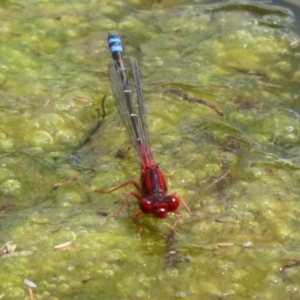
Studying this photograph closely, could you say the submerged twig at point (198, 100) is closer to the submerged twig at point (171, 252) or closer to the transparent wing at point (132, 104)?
the transparent wing at point (132, 104)

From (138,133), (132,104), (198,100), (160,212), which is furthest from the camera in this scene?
(198,100)

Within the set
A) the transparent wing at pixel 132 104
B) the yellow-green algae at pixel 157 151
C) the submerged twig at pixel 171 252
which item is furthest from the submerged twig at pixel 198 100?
the submerged twig at pixel 171 252

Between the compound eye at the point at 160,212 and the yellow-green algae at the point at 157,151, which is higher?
the compound eye at the point at 160,212

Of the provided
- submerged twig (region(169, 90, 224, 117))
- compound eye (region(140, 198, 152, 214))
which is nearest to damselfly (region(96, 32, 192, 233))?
compound eye (region(140, 198, 152, 214))

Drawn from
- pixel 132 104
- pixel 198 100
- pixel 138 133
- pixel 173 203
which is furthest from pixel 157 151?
pixel 173 203

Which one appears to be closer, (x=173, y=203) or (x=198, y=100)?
(x=173, y=203)

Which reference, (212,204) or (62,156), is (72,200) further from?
(212,204)

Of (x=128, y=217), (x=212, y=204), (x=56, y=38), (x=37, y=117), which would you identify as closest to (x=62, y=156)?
(x=37, y=117)

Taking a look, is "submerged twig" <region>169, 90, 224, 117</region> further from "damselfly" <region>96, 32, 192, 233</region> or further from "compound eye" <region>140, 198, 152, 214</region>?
"compound eye" <region>140, 198, 152, 214</region>

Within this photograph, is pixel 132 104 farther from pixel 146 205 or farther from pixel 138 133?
pixel 146 205

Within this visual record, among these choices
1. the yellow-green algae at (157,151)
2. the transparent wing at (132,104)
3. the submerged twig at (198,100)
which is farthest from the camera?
the submerged twig at (198,100)
